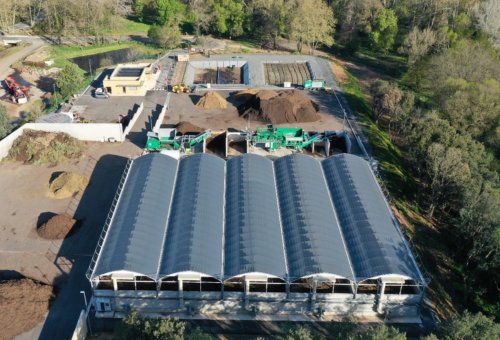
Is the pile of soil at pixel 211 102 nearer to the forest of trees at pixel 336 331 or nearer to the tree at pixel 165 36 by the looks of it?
the tree at pixel 165 36

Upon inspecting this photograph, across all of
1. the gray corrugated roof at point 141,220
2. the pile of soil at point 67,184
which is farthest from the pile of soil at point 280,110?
the pile of soil at point 67,184

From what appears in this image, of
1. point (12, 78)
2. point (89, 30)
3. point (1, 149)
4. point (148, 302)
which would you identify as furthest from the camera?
point (89, 30)

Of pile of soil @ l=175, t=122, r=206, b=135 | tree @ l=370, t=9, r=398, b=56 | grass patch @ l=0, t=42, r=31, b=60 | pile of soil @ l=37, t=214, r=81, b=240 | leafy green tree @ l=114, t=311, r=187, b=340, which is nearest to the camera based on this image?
leafy green tree @ l=114, t=311, r=187, b=340

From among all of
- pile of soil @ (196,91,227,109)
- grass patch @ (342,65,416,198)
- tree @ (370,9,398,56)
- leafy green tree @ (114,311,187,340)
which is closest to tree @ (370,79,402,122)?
grass patch @ (342,65,416,198)

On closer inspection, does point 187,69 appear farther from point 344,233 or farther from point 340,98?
point 344,233

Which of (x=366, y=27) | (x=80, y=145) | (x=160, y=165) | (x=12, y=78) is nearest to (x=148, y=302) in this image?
(x=160, y=165)

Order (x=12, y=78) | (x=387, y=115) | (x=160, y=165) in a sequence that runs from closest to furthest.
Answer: (x=160, y=165) < (x=387, y=115) < (x=12, y=78)

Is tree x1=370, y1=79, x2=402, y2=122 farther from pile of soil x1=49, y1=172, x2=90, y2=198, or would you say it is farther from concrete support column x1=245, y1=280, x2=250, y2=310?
pile of soil x1=49, y1=172, x2=90, y2=198
